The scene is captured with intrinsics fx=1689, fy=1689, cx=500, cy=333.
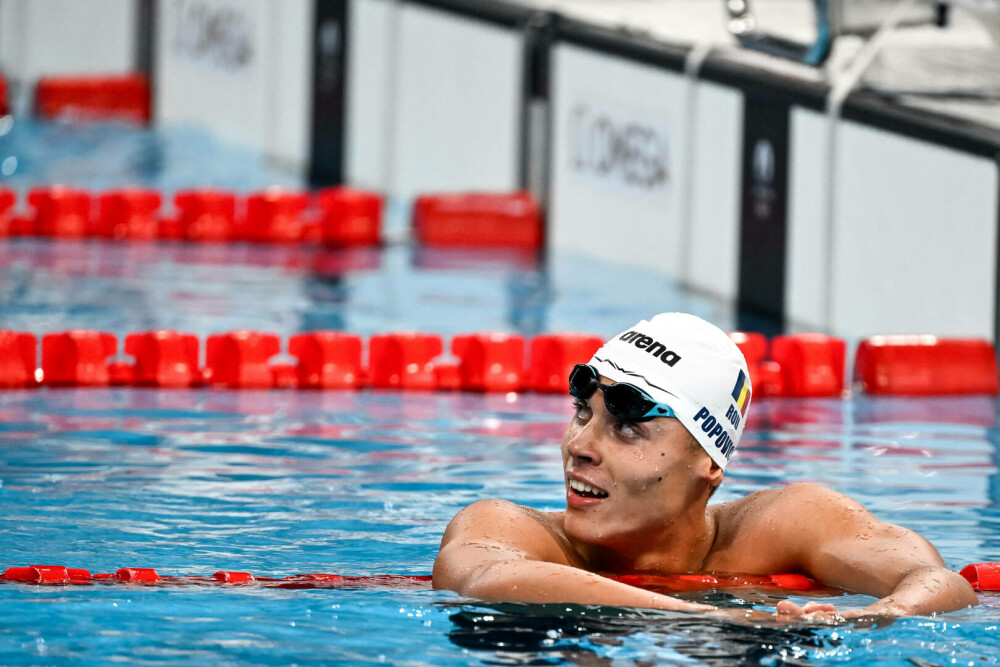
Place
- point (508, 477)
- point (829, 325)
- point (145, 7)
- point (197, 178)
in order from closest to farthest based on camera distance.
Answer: point (508, 477), point (829, 325), point (197, 178), point (145, 7)

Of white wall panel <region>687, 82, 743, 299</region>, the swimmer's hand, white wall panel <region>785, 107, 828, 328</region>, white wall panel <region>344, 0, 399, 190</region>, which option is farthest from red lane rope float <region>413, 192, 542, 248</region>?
the swimmer's hand

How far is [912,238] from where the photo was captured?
9.91 metres

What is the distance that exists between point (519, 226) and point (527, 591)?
427 inches

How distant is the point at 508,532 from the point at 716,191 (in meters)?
8.04

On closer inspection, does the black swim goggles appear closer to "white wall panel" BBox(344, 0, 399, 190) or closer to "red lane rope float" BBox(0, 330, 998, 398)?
"red lane rope float" BBox(0, 330, 998, 398)

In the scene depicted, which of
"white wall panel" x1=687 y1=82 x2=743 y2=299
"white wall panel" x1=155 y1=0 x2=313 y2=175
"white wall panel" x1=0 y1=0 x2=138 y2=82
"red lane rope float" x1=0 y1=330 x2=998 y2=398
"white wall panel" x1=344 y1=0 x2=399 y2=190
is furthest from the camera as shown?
"white wall panel" x1=0 y1=0 x2=138 y2=82

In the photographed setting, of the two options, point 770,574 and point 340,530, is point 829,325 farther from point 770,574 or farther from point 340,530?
point 770,574

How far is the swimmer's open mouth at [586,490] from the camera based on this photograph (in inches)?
164

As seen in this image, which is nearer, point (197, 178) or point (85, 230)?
point (85, 230)

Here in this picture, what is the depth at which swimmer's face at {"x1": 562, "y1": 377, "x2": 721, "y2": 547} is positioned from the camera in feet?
13.6

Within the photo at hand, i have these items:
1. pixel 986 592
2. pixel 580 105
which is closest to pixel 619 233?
pixel 580 105

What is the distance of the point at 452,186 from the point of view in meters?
15.7

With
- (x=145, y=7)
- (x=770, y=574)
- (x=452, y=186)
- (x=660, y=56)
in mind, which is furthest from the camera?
(x=145, y=7)

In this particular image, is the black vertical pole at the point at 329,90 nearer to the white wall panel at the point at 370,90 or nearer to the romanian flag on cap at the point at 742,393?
the white wall panel at the point at 370,90
